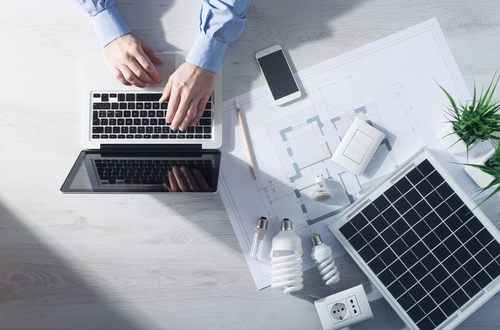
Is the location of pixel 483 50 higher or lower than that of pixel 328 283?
higher

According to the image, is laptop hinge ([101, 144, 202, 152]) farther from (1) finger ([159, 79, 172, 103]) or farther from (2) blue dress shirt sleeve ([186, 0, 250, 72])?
(2) blue dress shirt sleeve ([186, 0, 250, 72])

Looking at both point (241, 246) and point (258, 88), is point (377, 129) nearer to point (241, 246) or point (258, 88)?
point (258, 88)

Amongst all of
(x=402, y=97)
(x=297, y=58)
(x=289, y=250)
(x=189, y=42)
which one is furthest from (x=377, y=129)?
(x=189, y=42)

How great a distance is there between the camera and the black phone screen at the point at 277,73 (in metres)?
0.93

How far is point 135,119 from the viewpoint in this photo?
883mm

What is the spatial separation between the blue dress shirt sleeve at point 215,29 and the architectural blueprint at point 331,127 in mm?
144

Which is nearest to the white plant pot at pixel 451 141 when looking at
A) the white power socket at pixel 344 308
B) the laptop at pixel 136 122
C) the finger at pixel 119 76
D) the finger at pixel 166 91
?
the white power socket at pixel 344 308

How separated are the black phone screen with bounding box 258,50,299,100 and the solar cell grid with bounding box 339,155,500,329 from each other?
16.9 inches

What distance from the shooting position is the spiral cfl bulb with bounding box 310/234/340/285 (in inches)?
33.6

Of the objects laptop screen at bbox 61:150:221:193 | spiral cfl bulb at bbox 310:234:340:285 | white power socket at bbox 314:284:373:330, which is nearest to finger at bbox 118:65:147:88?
laptop screen at bbox 61:150:221:193

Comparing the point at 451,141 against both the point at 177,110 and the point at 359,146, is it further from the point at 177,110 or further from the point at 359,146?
the point at 177,110

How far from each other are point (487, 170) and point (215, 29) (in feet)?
2.80

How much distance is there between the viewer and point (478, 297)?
0.83 meters

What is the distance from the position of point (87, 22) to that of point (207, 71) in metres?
0.43
